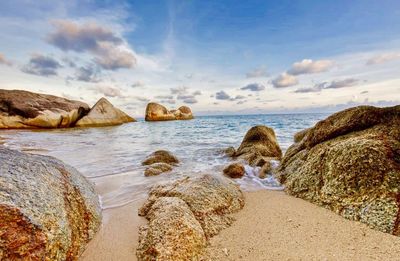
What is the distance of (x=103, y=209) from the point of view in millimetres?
3715

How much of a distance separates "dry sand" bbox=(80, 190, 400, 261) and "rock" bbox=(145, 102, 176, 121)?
42.9 metres

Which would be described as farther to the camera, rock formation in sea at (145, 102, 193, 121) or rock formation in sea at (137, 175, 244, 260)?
rock formation in sea at (145, 102, 193, 121)

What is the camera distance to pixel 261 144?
8.17 m

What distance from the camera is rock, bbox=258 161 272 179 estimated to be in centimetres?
545

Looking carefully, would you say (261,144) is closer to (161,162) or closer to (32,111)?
(161,162)

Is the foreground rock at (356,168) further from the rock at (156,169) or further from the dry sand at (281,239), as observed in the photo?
the rock at (156,169)

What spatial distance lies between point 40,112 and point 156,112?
24815 mm

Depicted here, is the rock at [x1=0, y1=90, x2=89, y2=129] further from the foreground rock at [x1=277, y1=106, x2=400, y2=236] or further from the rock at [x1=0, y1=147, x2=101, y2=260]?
the foreground rock at [x1=277, y1=106, x2=400, y2=236]

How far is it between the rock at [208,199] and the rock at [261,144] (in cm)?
410

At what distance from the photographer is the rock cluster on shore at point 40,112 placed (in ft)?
68.0

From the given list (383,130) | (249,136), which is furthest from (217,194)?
(249,136)

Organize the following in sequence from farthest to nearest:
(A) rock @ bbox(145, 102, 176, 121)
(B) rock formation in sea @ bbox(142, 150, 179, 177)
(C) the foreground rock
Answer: (A) rock @ bbox(145, 102, 176, 121)
(B) rock formation in sea @ bbox(142, 150, 179, 177)
(C) the foreground rock

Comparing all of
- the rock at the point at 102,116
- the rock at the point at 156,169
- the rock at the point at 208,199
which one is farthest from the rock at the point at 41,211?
the rock at the point at 102,116

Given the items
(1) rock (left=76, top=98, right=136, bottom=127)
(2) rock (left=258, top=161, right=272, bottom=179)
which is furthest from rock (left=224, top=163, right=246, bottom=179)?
(1) rock (left=76, top=98, right=136, bottom=127)
